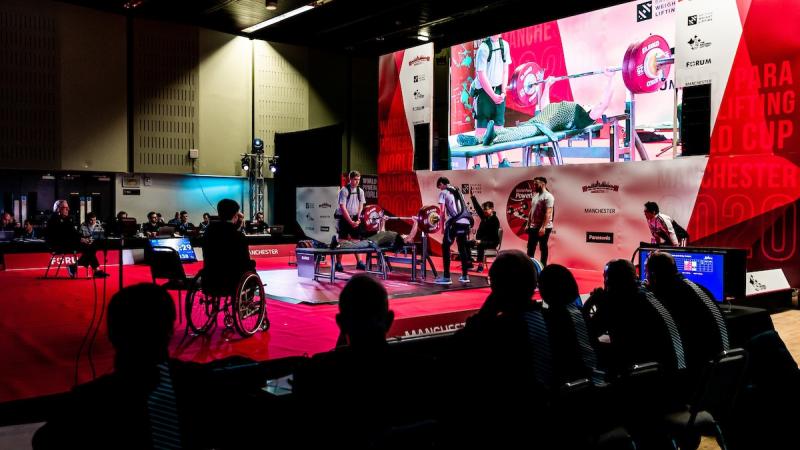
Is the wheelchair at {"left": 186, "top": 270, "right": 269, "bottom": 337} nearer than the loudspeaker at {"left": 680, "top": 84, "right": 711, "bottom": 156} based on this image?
Yes

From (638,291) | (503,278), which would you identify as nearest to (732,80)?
(638,291)

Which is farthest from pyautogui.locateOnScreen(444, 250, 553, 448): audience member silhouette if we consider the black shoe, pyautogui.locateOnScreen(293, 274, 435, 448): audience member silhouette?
the black shoe

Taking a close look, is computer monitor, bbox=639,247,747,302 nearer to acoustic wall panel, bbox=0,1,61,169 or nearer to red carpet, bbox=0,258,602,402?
red carpet, bbox=0,258,602,402

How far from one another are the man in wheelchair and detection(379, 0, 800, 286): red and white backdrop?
7.24 metres

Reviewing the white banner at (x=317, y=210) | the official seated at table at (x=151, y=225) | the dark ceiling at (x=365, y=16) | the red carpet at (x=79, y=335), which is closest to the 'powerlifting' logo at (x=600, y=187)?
the red carpet at (x=79, y=335)

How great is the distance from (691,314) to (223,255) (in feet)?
12.9

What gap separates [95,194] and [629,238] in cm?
1149

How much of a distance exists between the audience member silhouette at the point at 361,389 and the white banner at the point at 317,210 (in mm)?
6757

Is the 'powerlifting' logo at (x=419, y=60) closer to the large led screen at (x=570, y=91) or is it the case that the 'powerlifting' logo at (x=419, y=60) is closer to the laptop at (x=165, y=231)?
the large led screen at (x=570, y=91)

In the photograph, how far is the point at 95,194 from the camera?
1455 centimetres

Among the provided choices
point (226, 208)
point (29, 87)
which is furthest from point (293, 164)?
point (226, 208)

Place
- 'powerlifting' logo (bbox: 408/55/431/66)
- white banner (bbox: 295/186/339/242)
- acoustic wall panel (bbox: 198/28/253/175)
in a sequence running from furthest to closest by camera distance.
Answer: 1. acoustic wall panel (bbox: 198/28/253/175)
2. 'powerlifting' logo (bbox: 408/55/431/66)
3. white banner (bbox: 295/186/339/242)

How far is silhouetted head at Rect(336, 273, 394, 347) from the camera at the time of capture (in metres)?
1.85

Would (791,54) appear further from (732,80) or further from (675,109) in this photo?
(675,109)
